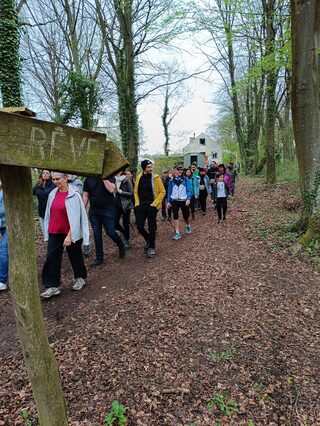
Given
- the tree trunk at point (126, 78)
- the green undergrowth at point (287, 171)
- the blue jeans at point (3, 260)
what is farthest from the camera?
the green undergrowth at point (287, 171)

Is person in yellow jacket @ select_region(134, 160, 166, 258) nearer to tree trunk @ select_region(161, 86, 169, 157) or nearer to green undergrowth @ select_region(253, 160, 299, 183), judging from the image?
green undergrowth @ select_region(253, 160, 299, 183)

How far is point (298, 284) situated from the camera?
4.84 meters

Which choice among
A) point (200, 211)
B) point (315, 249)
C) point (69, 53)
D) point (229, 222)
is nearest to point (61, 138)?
point (315, 249)

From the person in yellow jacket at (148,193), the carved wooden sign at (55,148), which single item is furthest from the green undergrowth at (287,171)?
the carved wooden sign at (55,148)

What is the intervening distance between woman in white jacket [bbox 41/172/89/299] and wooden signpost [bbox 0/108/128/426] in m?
2.90

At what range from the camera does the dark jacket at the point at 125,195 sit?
23.0 feet

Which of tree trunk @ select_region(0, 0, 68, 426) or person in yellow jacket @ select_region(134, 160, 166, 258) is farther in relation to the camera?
person in yellow jacket @ select_region(134, 160, 166, 258)

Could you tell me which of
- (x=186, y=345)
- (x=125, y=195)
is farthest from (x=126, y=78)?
(x=186, y=345)

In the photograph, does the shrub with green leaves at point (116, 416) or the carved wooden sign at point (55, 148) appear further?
the shrub with green leaves at point (116, 416)

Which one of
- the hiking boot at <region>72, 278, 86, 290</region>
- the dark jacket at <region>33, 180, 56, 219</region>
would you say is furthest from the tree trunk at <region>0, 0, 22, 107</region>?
the hiking boot at <region>72, 278, 86, 290</region>

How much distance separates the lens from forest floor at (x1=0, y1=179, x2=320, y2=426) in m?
2.49

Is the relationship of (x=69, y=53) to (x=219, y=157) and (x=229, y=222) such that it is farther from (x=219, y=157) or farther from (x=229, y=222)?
(x=219, y=157)

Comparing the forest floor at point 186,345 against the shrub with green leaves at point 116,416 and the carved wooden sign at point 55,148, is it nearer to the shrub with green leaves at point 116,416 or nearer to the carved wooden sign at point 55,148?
the shrub with green leaves at point 116,416

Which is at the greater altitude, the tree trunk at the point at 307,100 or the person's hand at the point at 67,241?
the tree trunk at the point at 307,100
